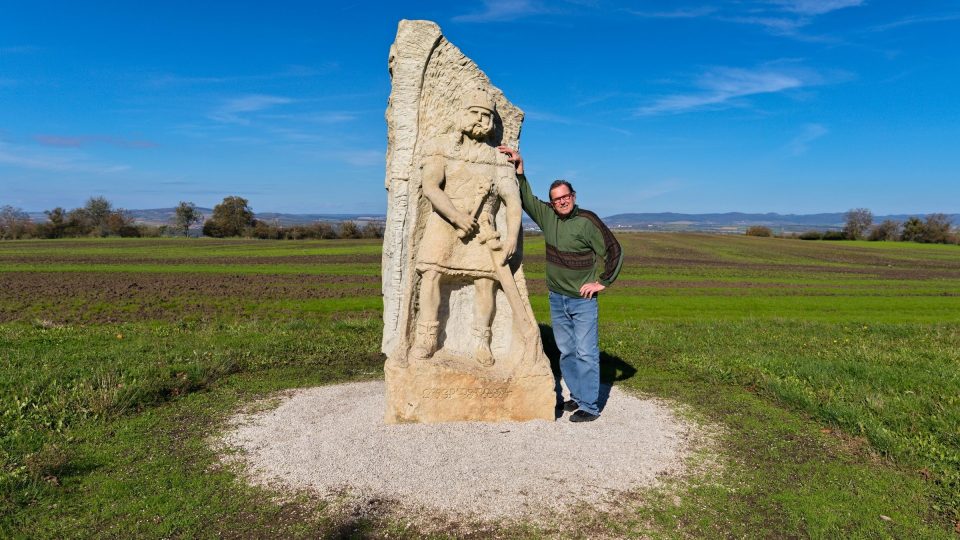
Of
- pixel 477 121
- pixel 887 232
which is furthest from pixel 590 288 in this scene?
pixel 887 232

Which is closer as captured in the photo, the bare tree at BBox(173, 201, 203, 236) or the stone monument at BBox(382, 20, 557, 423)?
the stone monument at BBox(382, 20, 557, 423)

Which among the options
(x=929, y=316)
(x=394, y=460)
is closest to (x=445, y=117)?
(x=394, y=460)

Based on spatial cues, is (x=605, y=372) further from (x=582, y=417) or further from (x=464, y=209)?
(x=464, y=209)

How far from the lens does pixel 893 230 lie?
75688 mm

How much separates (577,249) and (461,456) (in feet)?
9.27

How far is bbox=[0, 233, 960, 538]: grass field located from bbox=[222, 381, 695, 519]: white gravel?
12.8 inches

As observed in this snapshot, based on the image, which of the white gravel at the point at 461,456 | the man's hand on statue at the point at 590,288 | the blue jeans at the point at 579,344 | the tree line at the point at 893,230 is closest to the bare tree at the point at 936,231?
the tree line at the point at 893,230

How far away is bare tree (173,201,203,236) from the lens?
80.7 meters

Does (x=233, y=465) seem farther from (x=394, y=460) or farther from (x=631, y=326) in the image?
(x=631, y=326)

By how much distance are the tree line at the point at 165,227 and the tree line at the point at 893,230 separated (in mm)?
56651

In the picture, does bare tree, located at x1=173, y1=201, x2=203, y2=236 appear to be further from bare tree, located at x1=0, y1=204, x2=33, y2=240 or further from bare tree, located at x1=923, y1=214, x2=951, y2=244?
bare tree, located at x1=923, y1=214, x2=951, y2=244

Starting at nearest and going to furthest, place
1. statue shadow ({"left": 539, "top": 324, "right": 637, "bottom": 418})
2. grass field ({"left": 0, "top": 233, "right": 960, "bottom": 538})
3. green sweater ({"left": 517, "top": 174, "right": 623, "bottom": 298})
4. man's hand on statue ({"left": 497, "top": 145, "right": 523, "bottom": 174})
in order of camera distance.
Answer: grass field ({"left": 0, "top": 233, "right": 960, "bottom": 538}) < green sweater ({"left": 517, "top": 174, "right": 623, "bottom": 298}) < man's hand on statue ({"left": 497, "top": 145, "right": 523, "bottom": 174}) < statue shadow ({"left": 539, "top": 324, "right": 637, "bottom": 418})

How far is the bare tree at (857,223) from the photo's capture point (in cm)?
7875

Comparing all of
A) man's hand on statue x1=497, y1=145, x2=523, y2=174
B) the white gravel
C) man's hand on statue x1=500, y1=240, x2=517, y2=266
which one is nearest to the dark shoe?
the white gravel
